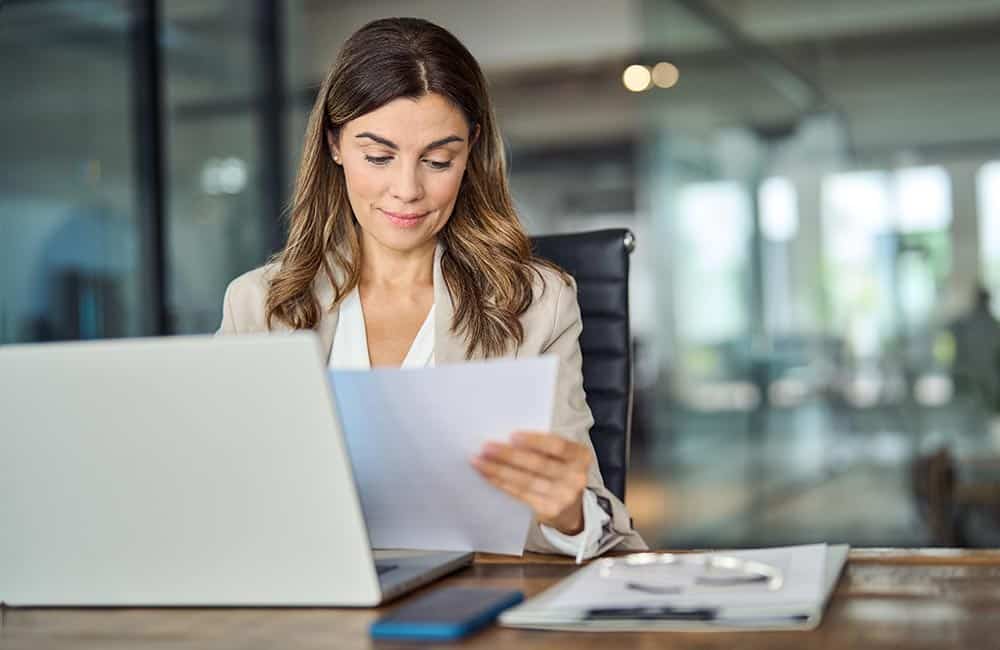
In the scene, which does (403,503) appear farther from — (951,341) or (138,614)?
(951,341)

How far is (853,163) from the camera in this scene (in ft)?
14.8

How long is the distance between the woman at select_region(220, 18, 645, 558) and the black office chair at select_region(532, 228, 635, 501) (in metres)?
0.08

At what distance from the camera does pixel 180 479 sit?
3.30 feet

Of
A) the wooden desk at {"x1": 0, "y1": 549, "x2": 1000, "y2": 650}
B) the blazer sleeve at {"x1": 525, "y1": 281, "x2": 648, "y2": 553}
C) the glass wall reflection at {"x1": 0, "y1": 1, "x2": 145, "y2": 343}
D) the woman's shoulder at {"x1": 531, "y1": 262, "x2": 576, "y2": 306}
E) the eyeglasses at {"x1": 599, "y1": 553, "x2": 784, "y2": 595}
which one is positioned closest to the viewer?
the wooden desk at {"x1": 0, "y1": 549, "x2": 1000, "y2": 650}

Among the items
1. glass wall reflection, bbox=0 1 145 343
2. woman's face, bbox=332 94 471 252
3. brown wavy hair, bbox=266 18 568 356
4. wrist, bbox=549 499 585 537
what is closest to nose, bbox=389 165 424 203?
woman's face, bbox=332 94 471 252

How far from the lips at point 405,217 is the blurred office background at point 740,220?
8.59ft

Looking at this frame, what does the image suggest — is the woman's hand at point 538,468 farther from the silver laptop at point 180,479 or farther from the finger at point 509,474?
the silver laptop at point 180,479

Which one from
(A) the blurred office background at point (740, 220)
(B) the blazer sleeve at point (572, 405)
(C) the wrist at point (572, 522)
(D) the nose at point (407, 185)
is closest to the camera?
(C) the wrist at point (572, 522)

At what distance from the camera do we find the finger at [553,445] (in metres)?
1.04

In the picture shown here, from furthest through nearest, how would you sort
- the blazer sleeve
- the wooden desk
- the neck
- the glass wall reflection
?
1. the glass wall reflection
2. the neck
3. the blazer sleeve
4. the wooden desk

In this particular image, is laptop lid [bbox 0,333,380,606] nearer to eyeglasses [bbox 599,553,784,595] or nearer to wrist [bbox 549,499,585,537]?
eyeglasses [bbox 599,553,784,595]

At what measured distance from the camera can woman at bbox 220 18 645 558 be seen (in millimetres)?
1720

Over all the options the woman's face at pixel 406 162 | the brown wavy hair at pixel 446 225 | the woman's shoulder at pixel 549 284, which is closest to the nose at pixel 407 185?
the woman's face at pixel 406 162

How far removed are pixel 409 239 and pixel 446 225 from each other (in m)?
0.14
